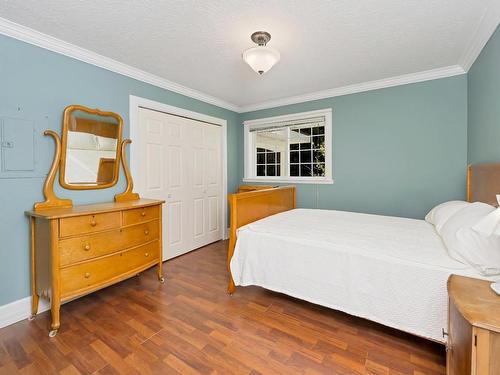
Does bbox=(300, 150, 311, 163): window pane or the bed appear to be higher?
bbox=(300, 150, 311, 163): window pane

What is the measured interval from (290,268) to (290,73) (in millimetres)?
2245

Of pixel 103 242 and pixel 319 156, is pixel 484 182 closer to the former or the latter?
pixel 319 156

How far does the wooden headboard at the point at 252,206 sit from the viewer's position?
91.7 inches

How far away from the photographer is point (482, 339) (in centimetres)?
92

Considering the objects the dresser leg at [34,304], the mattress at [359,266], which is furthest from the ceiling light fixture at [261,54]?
the dresser leg at [34,304]

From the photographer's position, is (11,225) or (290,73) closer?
(11,225)

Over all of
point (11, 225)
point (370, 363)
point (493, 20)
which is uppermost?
point (493, 20)

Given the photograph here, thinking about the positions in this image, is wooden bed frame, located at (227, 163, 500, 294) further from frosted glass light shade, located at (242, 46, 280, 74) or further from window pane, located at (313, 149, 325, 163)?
frosted glass light shade, located at (242, 46, 280, 74)

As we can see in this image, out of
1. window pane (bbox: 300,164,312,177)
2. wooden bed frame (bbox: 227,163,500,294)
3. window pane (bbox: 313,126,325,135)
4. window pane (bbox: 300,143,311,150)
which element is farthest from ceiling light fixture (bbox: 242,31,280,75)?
window pane (bbox: 300,164,312,177)

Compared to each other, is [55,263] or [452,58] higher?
[452,58]

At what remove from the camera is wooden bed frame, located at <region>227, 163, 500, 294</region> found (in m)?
1.99

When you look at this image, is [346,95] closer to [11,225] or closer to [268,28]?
[268,28]

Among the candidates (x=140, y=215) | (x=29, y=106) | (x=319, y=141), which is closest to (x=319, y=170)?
(x=319, y=141)

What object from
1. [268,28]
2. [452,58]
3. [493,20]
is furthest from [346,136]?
[268,28]
